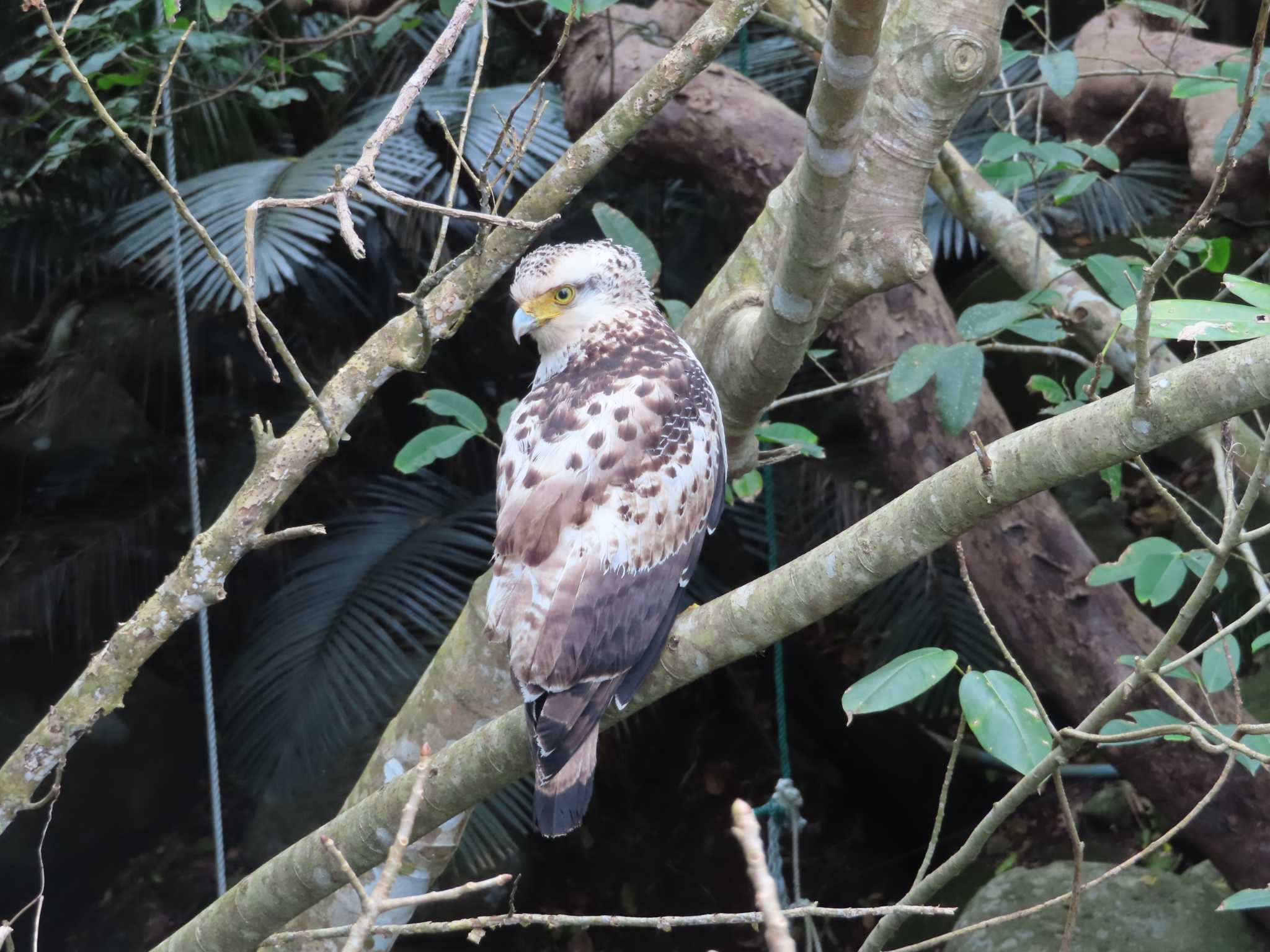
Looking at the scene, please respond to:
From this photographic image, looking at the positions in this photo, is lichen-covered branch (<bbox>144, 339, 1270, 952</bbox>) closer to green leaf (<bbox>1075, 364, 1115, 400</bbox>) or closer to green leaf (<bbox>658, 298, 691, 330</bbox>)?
green leaf (<bbox>1075, 364, 1115, 400</bbox>)

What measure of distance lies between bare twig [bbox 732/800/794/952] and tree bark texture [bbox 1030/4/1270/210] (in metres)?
3.02

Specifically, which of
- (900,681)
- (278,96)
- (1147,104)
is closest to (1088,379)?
(900,681)

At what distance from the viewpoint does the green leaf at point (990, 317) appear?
93.7 inches

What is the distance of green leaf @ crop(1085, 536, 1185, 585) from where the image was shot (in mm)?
2117

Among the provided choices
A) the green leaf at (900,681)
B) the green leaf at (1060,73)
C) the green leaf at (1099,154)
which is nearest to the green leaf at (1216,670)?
the green leaf at (900,681)

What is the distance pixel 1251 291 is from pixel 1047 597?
1845 millimetres

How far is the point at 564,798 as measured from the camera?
1.84m

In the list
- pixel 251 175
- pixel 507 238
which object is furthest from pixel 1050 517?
pixel 251 175

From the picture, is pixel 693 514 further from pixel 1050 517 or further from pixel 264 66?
pixel 264 66

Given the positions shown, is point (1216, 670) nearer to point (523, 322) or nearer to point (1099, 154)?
point (1099, 154)

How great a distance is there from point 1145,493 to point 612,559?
3945mm

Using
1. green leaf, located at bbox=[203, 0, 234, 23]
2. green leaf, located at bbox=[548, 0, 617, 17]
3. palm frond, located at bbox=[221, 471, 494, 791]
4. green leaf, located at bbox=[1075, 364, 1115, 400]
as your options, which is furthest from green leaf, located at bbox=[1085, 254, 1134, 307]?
palm frond, located at bbox=[221, 471, 494, 791]

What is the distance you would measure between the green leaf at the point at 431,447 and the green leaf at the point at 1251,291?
1.63m

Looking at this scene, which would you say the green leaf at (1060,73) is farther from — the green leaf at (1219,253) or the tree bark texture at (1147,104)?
the tree bark texture at (1147,104)
